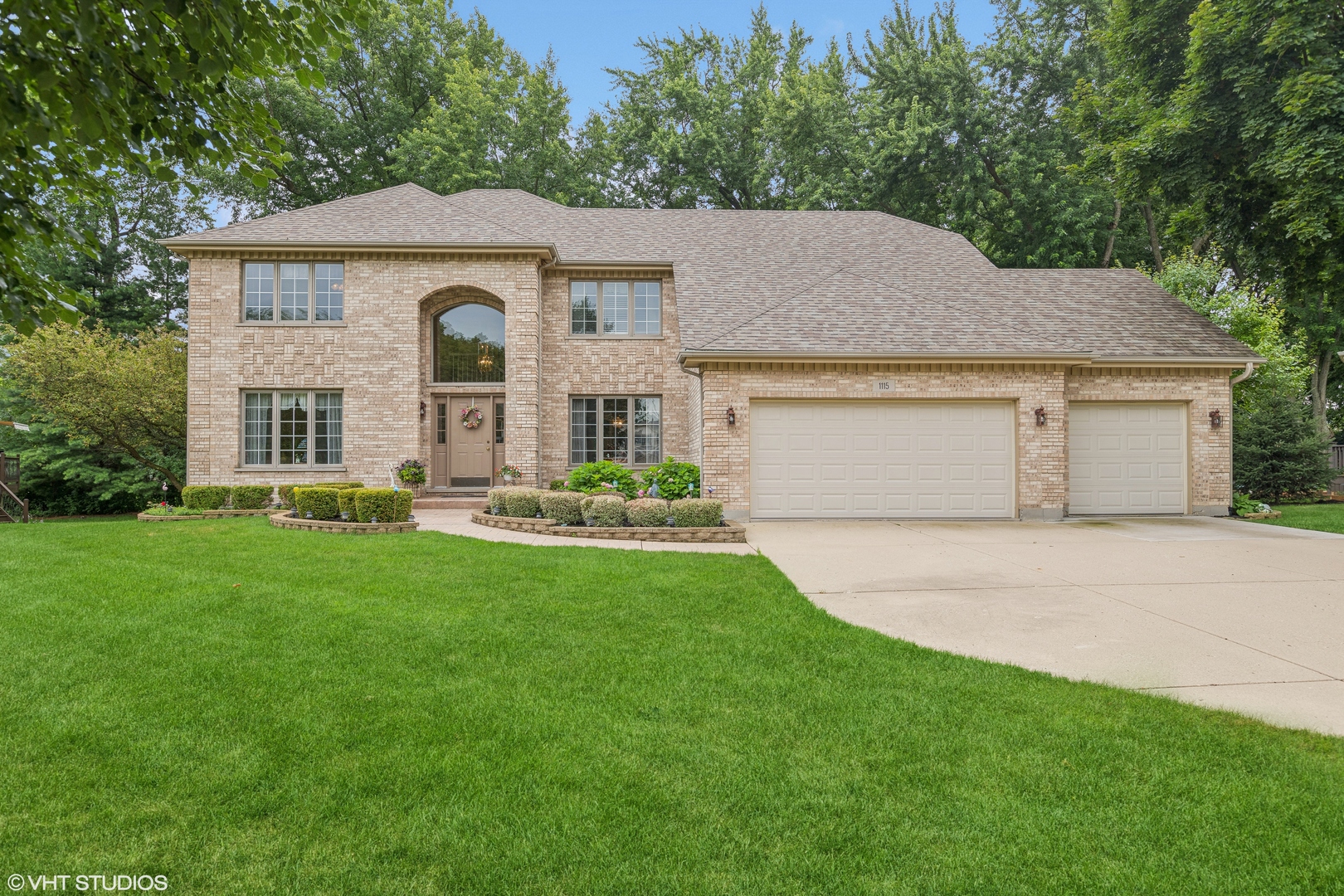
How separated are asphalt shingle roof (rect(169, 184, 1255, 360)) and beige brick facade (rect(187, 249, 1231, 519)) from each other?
1.54ft

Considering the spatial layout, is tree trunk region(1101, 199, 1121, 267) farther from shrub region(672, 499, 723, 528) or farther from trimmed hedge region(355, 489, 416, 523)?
trimmed hedge region(355, 489, 416, 523)

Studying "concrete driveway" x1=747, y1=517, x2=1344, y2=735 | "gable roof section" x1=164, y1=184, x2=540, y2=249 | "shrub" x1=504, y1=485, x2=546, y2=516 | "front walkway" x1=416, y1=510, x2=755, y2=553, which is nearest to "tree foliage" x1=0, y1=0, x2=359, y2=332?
"concrete driveway" x1=747, y1=517, x2=1344, y2=735

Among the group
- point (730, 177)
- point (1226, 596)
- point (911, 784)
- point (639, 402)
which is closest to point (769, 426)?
point (639, 402)

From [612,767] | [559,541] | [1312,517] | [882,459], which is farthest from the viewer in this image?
[1312,517]

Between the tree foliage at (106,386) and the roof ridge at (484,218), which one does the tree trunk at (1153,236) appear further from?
the tree foliage at (106,386)

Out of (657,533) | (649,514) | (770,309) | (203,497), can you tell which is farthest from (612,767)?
(203,497)

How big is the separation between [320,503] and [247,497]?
3729mm

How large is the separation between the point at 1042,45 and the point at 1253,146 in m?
14.2

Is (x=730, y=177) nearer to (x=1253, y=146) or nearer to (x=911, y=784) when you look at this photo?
(x=1253, y=146)

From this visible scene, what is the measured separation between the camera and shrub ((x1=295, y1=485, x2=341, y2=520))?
11.1 metres

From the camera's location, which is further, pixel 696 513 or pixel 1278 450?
pixel 1278 450

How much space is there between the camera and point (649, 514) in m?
10.5

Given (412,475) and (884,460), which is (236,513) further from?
(884,460)

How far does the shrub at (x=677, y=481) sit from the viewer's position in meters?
11.9
